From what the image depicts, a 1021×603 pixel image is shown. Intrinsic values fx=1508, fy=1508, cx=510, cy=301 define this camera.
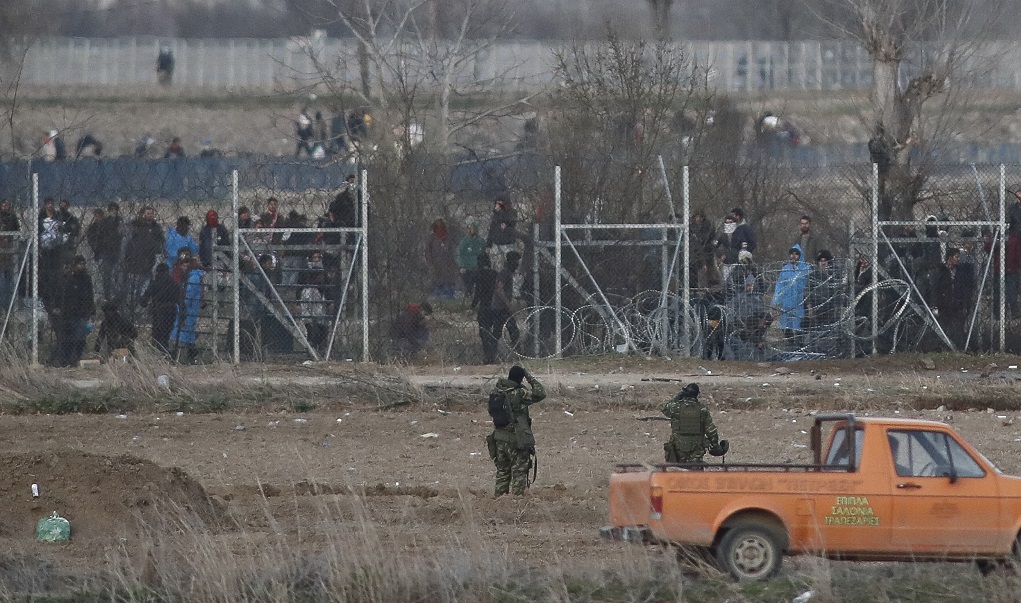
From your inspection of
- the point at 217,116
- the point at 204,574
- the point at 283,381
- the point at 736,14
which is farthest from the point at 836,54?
the point at 204,574

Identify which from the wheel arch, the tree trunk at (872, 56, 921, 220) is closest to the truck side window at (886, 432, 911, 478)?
the wheel arch

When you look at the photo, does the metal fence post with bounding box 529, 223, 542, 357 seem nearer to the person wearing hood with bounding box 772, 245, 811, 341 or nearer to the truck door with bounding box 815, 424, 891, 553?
the person wearing hood with bounding box 772, 245, 811, 341

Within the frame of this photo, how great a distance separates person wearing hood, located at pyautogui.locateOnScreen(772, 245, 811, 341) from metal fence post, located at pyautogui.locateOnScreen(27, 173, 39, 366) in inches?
367

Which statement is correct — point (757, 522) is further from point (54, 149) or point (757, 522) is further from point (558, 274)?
point (54, 149)

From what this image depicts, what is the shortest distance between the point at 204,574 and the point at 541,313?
11.5 m

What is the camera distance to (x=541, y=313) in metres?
19.2

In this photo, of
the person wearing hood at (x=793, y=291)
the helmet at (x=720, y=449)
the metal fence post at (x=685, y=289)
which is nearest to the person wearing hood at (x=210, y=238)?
the metal fence post at (x=685, y=289)

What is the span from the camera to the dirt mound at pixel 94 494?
10836 millimetres

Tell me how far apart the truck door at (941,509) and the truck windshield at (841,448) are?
0.64 ft

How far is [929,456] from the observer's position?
8.95 m

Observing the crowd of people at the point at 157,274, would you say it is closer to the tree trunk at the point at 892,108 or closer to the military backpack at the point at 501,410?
the military backpack at the point at 501,410

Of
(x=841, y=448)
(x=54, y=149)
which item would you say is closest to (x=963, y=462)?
(x=841, y=448)

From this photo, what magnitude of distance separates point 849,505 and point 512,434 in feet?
11.6

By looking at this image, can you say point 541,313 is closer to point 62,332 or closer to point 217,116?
point 62,332
